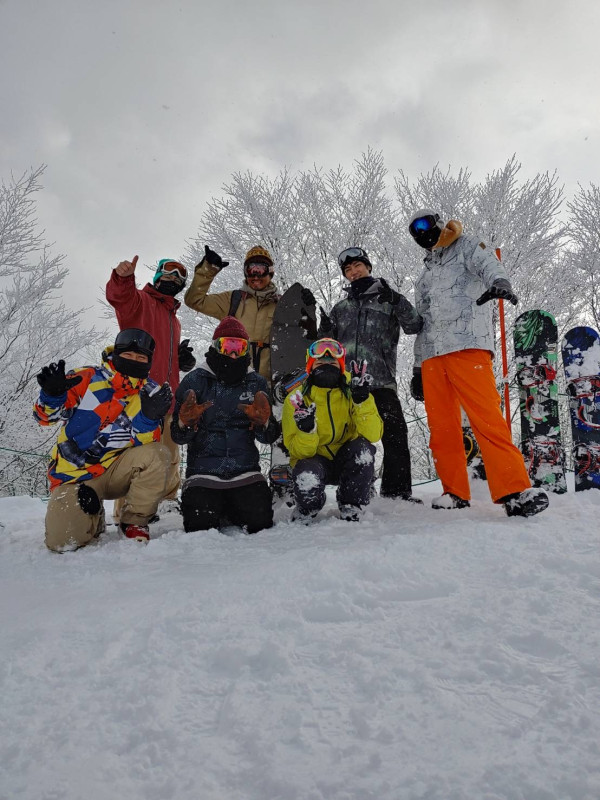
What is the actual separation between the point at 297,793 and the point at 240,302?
11.7 feet

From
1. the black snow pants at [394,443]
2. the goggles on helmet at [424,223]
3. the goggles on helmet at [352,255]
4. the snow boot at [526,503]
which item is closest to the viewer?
the snow boot at [526,503]

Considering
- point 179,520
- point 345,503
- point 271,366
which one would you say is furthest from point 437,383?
point 179,520

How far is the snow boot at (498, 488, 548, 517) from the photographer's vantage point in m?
2.62

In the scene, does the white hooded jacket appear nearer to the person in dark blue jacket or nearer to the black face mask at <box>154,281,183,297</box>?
the person in dark blue jacket

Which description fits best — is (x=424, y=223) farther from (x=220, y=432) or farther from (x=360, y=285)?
(x=220, y=432)

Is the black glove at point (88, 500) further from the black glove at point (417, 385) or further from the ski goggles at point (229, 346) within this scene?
the black glove at point (417, 385)

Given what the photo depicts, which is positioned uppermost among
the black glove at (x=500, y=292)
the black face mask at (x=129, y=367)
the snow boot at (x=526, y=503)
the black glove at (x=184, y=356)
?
the black glove at (x=500, y=292)

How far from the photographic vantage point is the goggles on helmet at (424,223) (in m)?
3.32

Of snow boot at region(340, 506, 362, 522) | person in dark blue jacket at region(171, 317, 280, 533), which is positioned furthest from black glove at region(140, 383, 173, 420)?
snow boot at region(340, 506, 362, 522)

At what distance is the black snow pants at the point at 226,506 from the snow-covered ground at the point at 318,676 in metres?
0.77

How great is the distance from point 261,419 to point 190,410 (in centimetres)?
45

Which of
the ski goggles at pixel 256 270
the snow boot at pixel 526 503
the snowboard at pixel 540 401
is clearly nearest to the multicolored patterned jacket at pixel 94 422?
the ski goggles at pixel 256 270

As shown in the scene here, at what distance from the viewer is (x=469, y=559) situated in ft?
6.20

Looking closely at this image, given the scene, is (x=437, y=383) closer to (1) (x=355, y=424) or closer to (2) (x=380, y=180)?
(1) (x=355, y=424)
